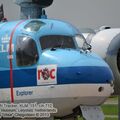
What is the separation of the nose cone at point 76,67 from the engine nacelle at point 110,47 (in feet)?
8.05

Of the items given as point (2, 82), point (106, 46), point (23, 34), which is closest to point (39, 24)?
point (23, 34)

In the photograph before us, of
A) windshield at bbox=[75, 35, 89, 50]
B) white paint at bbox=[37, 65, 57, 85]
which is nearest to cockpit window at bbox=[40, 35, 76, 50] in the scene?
windshield at bbox=[75, 35, 89, 50]

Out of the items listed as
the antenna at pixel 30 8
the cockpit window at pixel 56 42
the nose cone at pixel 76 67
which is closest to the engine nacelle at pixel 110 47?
the antenna at pixel 30 8

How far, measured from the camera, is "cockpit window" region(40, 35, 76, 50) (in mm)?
10111

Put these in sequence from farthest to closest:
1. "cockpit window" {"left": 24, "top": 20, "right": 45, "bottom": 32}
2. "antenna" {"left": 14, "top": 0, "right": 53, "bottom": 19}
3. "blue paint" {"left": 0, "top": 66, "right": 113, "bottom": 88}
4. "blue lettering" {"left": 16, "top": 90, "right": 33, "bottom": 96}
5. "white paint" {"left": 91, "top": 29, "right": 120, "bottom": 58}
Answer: "white paint" {"left": 91, "top": 29, "right": 120, "bottom": 58} < "antenna" {"left": 14, "top": 0, "right": 53, "bottom": 19} < "cockpit window" {"left": 24, "top": 20, "right": 45, "bottom": 32} < "blue lettering" {"left": 16, "top": 90, "right": 33, "bottom": 96} < "blue paint" {"left": 0, "top": 66, "right": 113, "bottom": 88}

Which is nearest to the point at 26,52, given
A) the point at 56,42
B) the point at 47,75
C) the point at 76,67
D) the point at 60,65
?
the point at 56,42

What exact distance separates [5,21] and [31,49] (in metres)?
1.87

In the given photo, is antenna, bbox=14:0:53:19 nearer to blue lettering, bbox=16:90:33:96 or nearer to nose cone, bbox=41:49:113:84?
nose cone, bbox=41:49:113:84

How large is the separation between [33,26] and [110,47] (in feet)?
9.71

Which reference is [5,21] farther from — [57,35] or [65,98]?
[65,98]

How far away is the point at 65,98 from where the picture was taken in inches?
375

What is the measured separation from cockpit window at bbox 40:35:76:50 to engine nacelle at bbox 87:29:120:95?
7.48ft

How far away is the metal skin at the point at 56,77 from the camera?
9.50 m

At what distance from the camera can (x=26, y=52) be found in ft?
32.9
